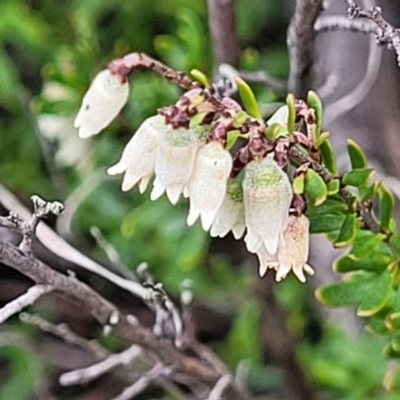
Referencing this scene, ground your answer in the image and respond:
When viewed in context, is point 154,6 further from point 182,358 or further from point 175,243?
point 182,358

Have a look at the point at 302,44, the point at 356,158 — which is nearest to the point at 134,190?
the point at 302,44

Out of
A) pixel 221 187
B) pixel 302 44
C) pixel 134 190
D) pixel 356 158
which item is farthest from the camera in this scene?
pixel 134 190

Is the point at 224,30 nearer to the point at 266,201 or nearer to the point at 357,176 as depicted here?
the point at 357,176

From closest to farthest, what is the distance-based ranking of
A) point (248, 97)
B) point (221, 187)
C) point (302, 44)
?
1. point (221, 187)
2. point (248, 97)
3. point (302, 44)

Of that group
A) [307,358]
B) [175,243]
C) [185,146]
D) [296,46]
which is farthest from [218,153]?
[307,358]

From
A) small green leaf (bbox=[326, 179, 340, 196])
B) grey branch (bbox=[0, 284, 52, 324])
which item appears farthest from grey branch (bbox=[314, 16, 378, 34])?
grey branch (bbox=[0, 284, 52, 324])

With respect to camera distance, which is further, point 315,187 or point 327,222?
point 327,222

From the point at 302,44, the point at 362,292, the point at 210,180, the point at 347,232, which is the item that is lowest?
the point at 362,292

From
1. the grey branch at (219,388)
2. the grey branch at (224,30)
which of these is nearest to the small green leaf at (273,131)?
the grey branch at (224,30)
